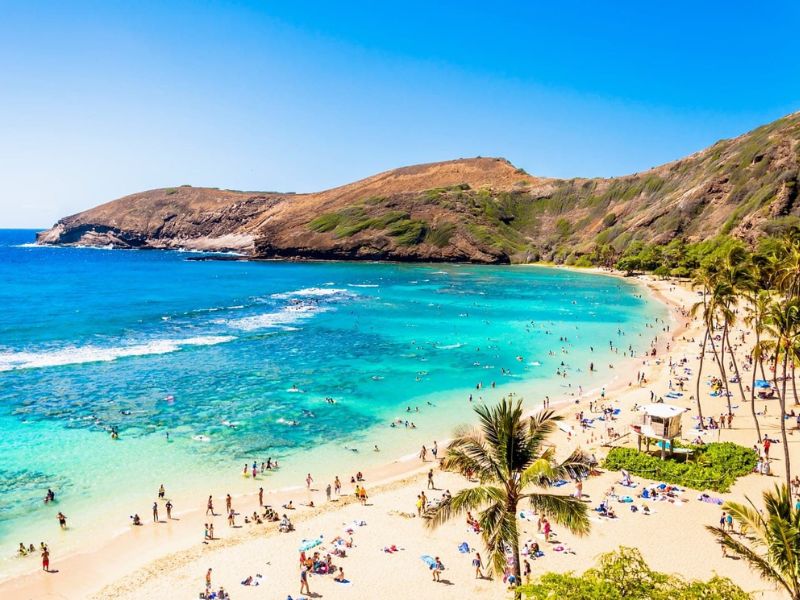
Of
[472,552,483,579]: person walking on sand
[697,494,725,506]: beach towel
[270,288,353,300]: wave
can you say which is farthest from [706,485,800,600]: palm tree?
[270,288,353,300]: wave

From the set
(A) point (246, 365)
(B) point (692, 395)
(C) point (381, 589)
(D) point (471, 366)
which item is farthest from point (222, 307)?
(C) point (381, 589)

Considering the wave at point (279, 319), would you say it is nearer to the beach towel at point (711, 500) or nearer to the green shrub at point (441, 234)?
the beach towel at point (711, 500)

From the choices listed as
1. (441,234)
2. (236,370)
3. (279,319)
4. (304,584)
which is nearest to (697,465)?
(304,584)

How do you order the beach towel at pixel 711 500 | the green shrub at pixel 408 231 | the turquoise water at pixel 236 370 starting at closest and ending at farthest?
the beach towel at pixel 711 500 → the turquoise water at pixel 236 370 → the green shrub at pixel 408 231

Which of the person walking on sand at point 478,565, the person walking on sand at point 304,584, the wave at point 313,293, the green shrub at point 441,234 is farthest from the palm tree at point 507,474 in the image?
the green shrub at point 441,234

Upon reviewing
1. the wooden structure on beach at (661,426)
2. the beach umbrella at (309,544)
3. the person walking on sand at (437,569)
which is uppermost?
the wooden structure on beach at (661,426)

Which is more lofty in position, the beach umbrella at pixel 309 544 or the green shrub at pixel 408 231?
the green shrub at pixel 408 231

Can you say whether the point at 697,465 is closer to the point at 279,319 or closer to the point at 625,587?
the point at 625,587
